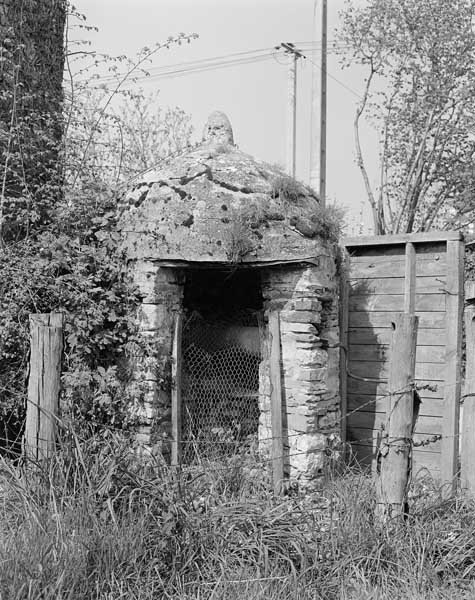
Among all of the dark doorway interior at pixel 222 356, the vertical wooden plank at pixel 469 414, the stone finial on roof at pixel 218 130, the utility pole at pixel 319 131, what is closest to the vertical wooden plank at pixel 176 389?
the dark doorway interior at pixel 222 356

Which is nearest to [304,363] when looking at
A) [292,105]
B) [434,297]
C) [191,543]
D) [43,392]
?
[434,297]

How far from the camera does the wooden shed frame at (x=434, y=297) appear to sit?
20.2ft

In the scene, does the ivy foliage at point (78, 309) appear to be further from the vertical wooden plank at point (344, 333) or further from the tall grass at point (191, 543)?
the vertical wooden plank at point (344, 333)

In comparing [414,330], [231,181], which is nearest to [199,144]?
[231,181]

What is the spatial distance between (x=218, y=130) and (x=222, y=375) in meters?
2.32

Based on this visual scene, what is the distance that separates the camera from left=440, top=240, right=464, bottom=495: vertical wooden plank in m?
6.12

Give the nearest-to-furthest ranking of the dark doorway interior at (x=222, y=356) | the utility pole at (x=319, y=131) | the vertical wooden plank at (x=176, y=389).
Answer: the vertical wooden plank at (x=176, y=389), the dark doorway interior at (x=222, y=356), the utility pole at (x=319, y=131)

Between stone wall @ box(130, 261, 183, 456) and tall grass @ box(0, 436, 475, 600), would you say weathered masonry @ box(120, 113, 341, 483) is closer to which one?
stone wall @ box(130, 261, 183, 456)

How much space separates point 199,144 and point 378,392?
9.48ft

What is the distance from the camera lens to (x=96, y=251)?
19.5 ft

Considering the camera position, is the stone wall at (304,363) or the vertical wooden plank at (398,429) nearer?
the vertical wooden plank at (398,429)

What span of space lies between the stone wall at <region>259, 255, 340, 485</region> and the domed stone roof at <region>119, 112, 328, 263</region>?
9.8 inches

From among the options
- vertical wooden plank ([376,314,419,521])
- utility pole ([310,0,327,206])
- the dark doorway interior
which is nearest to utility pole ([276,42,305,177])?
utility pole ([310,0,327,206])

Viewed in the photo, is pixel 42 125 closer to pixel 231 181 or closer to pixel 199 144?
pixel 199 144
